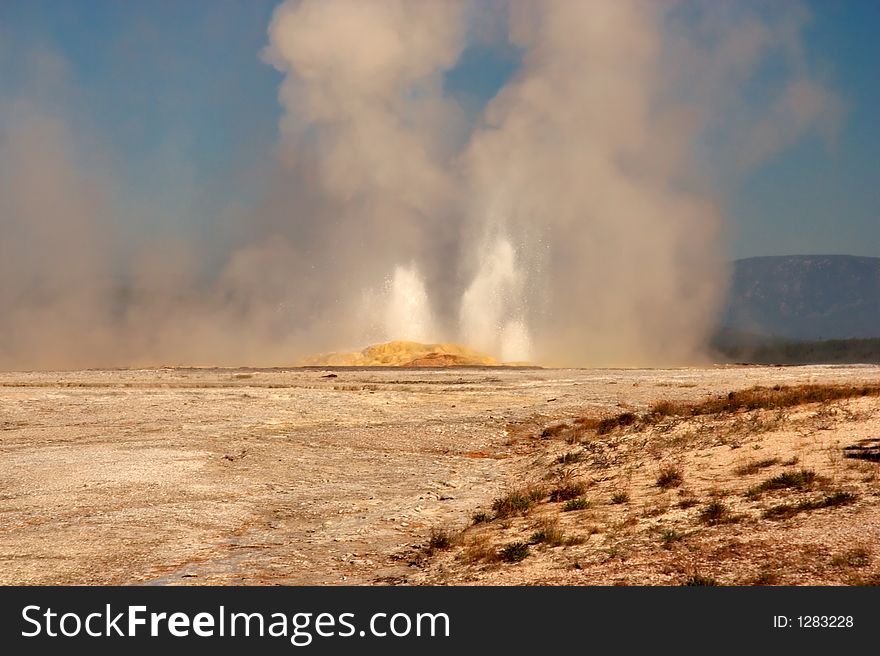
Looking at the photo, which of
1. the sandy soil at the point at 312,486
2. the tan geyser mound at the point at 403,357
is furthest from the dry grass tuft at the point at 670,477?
the tan geyser mound at the point at 403,357

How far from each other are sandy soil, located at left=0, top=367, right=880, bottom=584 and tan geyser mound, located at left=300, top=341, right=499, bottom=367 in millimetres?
30399

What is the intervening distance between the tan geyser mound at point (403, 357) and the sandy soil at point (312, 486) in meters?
30.4

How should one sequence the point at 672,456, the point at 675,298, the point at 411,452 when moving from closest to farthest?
the point at 672,456
the point at 411,452
the point at 675,298

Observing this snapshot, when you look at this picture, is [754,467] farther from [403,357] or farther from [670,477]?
[403,357]

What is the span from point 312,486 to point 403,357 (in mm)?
49336

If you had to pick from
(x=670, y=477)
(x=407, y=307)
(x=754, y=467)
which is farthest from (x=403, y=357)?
(x=754, y=467)

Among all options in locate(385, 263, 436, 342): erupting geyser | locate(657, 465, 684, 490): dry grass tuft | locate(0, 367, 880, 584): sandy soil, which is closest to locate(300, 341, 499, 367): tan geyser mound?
locate(385, 263, 436, 342): erupting geyser

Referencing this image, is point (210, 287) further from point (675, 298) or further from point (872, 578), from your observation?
point (872, 578)

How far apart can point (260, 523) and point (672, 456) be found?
7.91 m

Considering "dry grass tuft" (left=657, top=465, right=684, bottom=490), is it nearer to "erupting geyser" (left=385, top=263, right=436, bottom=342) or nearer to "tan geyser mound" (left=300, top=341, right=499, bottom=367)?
"tan geyser mound" (left=300, top=341, right=499, bottom=367)

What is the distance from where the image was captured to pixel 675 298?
328 feet

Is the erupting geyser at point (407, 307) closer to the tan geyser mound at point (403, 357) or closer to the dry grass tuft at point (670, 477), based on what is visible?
the tan geyser mound at point (403, 357)

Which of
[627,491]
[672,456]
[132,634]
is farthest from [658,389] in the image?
[132,634]

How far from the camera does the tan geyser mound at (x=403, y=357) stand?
63975mm
